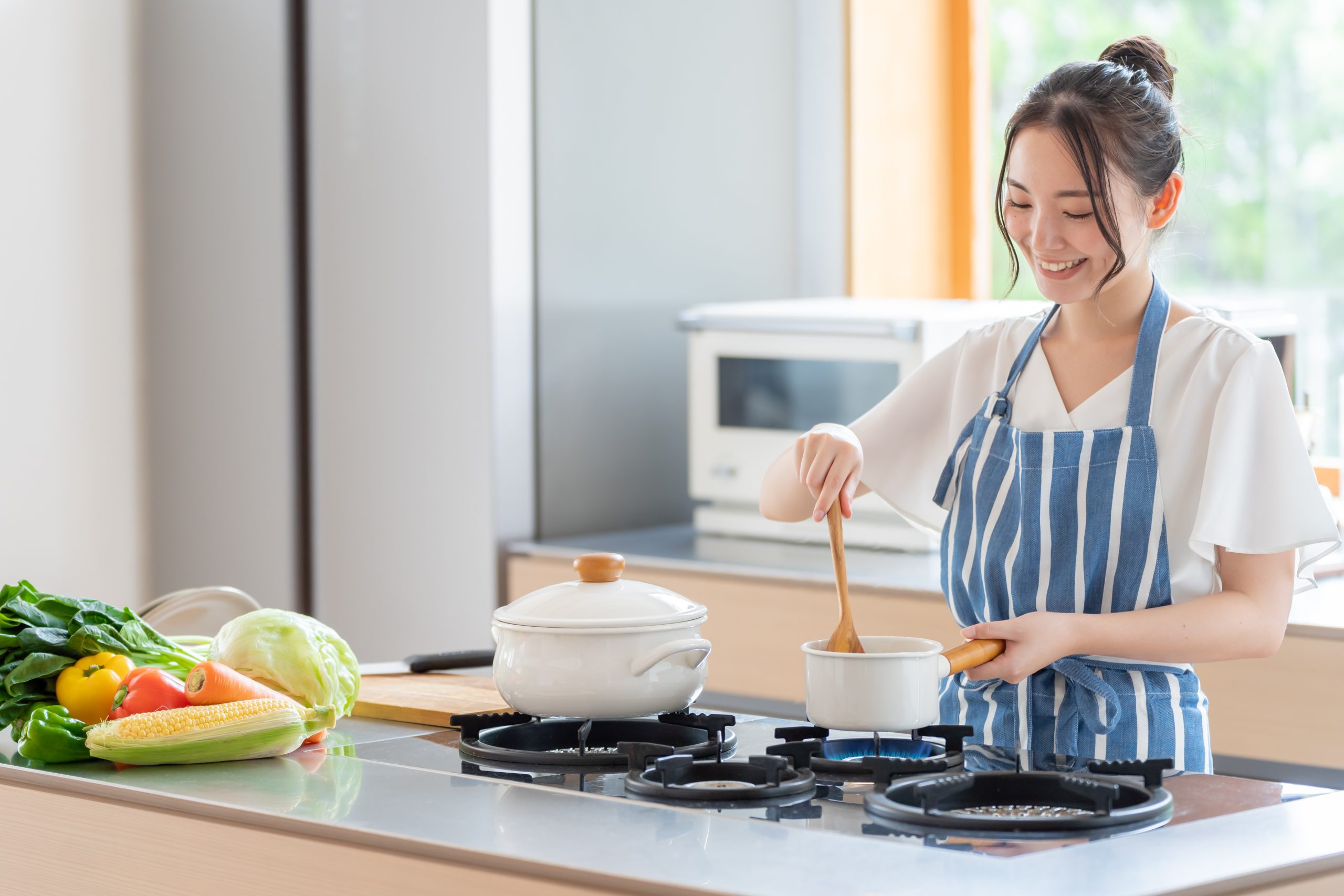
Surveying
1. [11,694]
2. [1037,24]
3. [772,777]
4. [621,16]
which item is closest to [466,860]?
[772,777]

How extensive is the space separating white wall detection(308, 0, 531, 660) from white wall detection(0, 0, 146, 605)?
375 mm

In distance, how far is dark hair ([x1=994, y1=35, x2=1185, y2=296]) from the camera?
1351 mm

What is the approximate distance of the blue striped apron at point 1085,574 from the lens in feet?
4.46

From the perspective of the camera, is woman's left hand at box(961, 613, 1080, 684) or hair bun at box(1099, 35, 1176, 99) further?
hair bun at box(1099, 35, 1176, 99)

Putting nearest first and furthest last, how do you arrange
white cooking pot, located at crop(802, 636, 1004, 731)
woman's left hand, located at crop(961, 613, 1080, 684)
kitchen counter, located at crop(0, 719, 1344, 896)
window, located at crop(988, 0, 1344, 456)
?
kitchen counter, located at crop(0, 719, 1344, 896), white cooking pot, located at crop(802, 636, 1004, 731), woman's left hand, located at crop(961, 613, 1080, 684), window, located at crop(988, 0, 1344, 456)

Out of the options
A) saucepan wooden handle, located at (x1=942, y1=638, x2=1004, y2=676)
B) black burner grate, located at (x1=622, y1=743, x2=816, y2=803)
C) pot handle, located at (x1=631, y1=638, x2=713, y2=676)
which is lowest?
black burner grate, located at (x1=622, y1=743, x2=816, y2=803)

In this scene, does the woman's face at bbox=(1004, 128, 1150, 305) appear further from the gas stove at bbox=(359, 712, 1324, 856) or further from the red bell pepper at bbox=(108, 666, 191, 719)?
the red bell pepper at bbox=(108, 666, 191, 719)

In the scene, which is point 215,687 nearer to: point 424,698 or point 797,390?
point 424,698

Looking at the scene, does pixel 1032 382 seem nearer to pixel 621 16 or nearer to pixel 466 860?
pixel 466 860

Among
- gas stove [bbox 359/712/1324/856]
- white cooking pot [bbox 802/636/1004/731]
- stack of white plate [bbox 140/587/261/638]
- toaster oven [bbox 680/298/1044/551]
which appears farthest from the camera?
toaster oven [bbox 680/298/1044/551]

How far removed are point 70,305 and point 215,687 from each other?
71.8 inches

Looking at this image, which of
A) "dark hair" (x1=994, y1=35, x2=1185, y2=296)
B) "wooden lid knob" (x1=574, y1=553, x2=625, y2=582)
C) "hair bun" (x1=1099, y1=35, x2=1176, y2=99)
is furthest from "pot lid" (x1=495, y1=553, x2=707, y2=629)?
"hair bun" (x1=1099, y1=35, x2=1176, y2=99)

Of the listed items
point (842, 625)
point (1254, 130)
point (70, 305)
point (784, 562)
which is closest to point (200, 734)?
point (842, 625)

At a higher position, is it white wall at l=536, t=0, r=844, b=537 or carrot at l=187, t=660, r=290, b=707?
white wall at l=536, t=0, r=844, b=537
